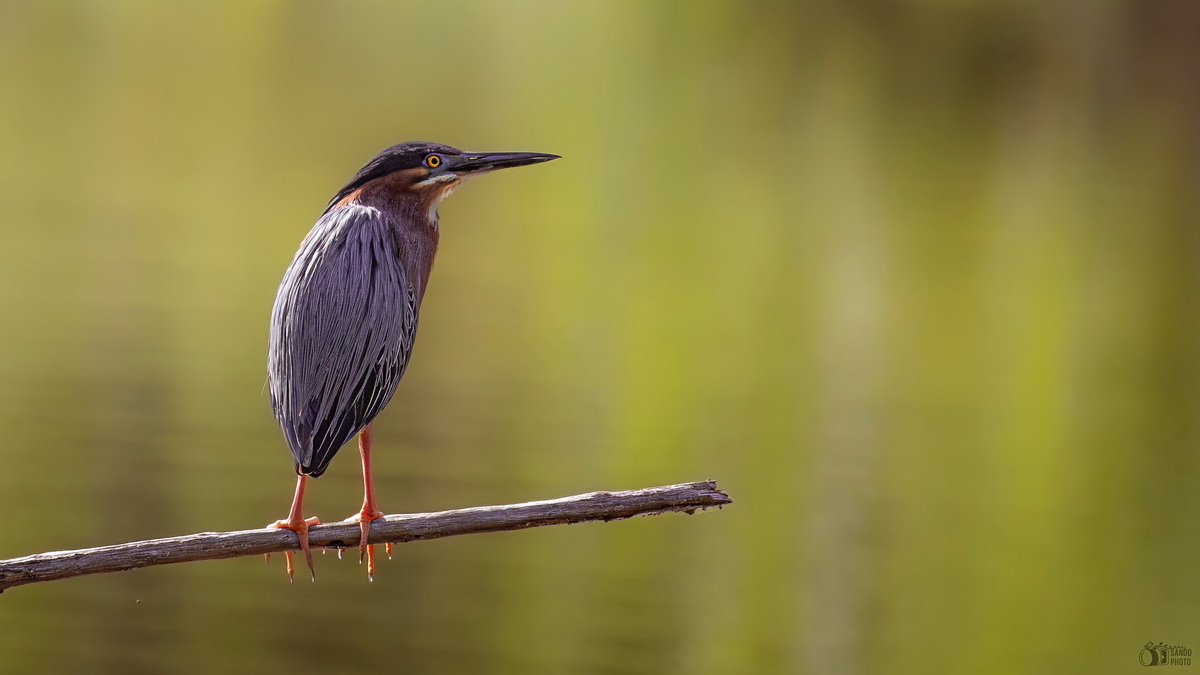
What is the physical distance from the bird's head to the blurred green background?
317cm

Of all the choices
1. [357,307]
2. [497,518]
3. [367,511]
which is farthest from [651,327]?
[497,518]

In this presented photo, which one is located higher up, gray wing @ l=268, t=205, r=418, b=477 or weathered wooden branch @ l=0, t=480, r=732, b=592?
gray wing @ l=268, t=205, r=418, b=477

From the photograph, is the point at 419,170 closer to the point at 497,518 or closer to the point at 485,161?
the point at 485,161

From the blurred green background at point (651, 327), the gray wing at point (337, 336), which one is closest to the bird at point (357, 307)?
the gray wing at point (337, 336)

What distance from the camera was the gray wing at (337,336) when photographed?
3297 millimetres

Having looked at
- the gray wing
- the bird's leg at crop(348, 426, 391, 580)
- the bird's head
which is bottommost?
the bird's leg at crop(348, 426, 391, 580)

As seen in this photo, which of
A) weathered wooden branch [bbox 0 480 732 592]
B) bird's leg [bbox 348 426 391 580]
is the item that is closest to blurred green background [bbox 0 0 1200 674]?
bird's leg [bbox 348 426 391 580]

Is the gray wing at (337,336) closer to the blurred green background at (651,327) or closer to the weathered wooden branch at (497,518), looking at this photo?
the weathered wooden branch at (497,518)

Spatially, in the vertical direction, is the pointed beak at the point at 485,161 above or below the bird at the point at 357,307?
above

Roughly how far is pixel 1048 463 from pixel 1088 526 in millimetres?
1214

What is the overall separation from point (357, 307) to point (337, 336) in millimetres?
106

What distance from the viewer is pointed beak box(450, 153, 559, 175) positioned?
3871 millimetres

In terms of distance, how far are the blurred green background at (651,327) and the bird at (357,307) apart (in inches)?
124

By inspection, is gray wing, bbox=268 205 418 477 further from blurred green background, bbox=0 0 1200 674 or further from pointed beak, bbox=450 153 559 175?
blurred green background, bbox=0 0 1200 674
